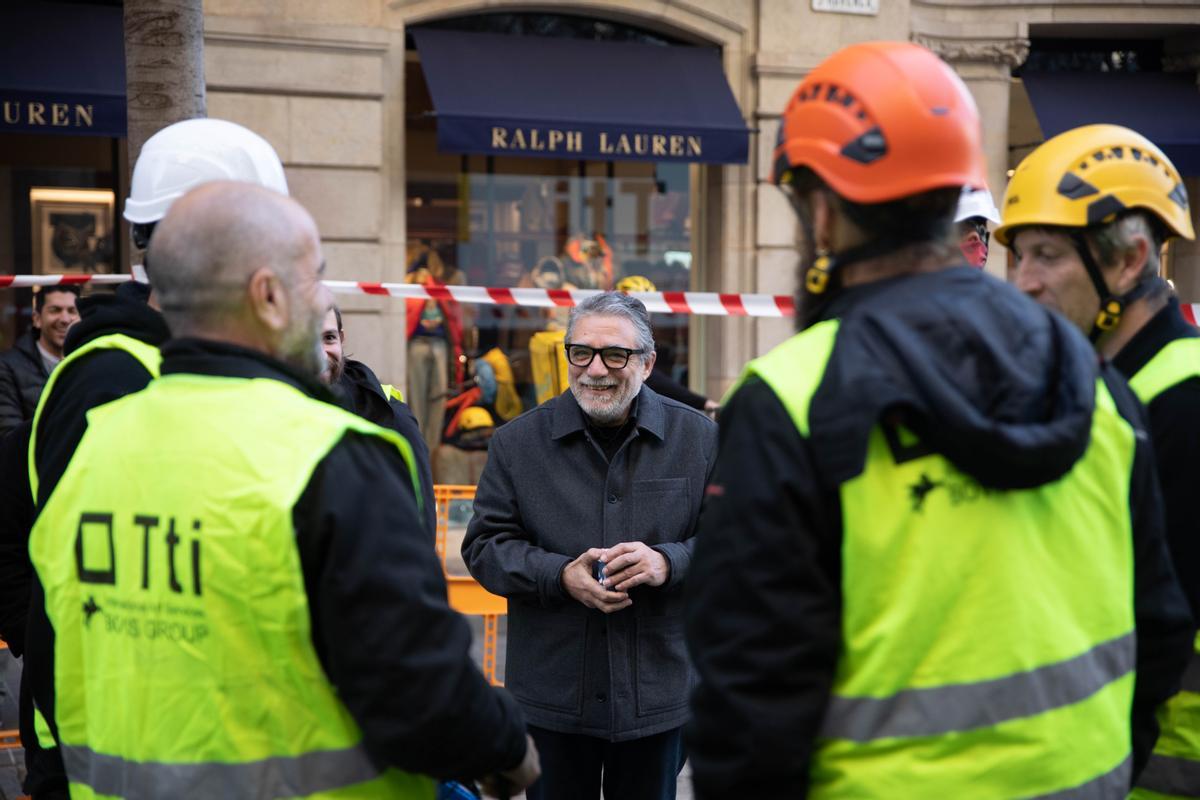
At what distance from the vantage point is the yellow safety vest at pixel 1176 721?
262 cm

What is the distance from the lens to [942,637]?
199cm

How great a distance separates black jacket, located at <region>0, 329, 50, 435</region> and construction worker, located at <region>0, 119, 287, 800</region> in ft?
14.8

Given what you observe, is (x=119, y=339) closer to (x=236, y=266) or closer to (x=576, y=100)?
(x=236, y=266)

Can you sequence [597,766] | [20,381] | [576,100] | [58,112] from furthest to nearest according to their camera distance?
[576,100], [58,112], [20,381], [597,766]

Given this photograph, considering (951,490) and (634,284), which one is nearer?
(951,490)

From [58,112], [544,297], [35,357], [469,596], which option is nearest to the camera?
[469,596]

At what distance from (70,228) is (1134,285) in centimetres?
1014

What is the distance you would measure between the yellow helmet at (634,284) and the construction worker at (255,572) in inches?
369

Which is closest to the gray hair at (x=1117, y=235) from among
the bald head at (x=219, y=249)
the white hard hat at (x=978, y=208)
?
the white hard hat at (x=978, y=208)

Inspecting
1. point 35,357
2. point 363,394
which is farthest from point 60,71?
point 363,394

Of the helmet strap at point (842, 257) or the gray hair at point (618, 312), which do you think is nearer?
the helmet strap at point (842, 257)

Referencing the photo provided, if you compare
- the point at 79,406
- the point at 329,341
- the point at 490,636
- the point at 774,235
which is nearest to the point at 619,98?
the point at 774,235

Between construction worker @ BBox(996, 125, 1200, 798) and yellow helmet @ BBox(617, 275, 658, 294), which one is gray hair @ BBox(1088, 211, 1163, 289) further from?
yellow helmet @ BBox(617, 275, 658, 294)

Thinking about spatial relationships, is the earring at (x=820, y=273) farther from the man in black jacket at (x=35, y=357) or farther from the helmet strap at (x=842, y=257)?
the man in black jacket at (x=35, y=357)
